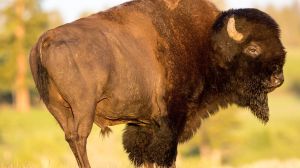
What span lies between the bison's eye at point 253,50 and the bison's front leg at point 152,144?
1.64 metres

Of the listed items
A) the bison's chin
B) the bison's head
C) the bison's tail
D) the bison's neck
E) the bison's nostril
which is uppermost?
the bison's tail

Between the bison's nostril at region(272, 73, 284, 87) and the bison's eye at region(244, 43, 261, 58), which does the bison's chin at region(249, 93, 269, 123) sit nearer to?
the bison's nostril at region(272, 73, 284, 87)

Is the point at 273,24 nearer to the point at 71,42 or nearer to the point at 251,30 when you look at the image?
the point at 251,30

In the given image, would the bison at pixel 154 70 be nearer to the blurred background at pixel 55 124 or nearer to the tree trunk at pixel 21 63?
the blurred background at pixel 55 124

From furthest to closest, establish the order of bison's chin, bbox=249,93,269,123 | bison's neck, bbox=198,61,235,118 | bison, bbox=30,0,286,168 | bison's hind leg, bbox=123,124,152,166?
1. bison's chin, bbox=249,93,269,123
2. bison's neck, bbox=198,61,235,118
3. bison's hind leg, bbox=123,124,152,166
4. bison, bbox=30,0,286,168

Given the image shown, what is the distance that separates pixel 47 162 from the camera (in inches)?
425

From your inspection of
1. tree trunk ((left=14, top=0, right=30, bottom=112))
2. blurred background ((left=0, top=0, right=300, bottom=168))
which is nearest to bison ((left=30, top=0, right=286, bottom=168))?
blurred background ((left=0, top=0, right=300, bottom=168))

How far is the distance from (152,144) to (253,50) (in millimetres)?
2013

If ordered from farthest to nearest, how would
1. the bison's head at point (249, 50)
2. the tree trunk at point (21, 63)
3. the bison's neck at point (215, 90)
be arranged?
the tree trunk at point (21, 63)
the bison's neck at point (215, 90)
the bison's head at point (249, 50)

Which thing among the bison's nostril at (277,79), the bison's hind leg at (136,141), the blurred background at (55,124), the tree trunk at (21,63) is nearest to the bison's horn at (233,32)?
the bison's nostril at (277,79)

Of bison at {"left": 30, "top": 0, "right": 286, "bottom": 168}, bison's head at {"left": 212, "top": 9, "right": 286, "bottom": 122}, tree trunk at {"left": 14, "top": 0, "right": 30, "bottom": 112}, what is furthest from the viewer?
tree trunk at {"left": 14, "top": 0, "right": 30, "bottom": 112}

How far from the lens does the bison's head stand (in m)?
9.50

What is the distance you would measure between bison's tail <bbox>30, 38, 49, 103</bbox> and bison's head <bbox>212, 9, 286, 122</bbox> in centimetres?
291

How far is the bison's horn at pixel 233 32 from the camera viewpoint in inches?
375
